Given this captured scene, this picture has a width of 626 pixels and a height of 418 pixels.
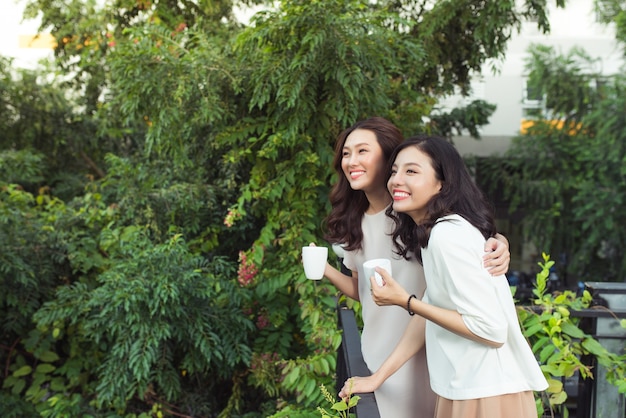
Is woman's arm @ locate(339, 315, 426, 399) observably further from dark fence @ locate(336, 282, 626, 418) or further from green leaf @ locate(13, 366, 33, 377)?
green leaf @ locate(13, 366, 33, 377)

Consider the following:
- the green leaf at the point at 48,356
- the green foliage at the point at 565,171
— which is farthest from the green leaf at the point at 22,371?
→ the green foliage at the point at 565,171

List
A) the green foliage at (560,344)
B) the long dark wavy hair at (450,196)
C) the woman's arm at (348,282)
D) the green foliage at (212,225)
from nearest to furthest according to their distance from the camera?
the long dark wavy hair at (450,196) < the woman's arm at (348,282) < the green foliage at (560,344) < the green foliage at (212,225)

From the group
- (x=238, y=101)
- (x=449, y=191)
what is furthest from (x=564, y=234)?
(x=449, y=191)

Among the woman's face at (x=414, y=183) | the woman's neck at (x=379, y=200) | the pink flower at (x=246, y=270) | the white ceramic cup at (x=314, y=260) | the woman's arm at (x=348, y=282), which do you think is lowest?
the pink flower at (x=246, y=270)

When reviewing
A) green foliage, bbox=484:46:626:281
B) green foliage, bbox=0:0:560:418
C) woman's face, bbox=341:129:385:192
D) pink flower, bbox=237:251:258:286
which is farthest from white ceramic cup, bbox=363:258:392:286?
green foliage, bbox=484:46:626:281

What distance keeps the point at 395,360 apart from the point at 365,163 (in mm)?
615

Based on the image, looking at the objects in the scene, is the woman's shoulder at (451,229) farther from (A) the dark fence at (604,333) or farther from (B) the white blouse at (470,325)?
(A) the dark fence at (604,333)

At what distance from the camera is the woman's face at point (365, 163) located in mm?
1893

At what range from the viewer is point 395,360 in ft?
5.45

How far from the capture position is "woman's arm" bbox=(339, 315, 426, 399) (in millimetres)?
1619

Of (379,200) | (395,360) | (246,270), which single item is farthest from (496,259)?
(246,270)

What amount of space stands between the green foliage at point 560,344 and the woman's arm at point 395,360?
0.80m

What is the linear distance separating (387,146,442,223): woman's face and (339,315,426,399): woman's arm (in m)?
0.32

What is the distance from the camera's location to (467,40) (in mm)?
6023
